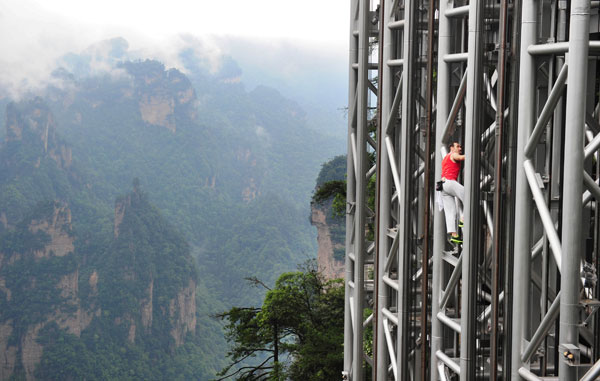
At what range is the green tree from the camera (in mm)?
24219

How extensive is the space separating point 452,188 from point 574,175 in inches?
116

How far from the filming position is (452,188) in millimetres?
8875

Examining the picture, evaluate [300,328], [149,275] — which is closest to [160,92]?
[149,275]

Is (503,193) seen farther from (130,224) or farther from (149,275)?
(130,224)

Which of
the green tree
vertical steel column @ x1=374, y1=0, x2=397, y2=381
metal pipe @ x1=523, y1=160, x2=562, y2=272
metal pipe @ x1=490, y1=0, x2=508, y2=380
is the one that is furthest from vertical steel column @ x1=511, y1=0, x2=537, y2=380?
the green tree

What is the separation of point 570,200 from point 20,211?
5339 inches

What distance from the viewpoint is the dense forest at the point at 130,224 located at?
348 ft

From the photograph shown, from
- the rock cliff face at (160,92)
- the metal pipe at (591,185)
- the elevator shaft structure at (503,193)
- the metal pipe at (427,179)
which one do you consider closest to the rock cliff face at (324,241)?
the elevator shaft structure at (503,193)

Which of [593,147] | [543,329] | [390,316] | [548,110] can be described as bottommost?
[390,316]

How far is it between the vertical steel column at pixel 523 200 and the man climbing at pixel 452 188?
150 centimetres

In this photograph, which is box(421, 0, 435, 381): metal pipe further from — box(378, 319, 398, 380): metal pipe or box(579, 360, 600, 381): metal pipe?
box(579, 360, 600, 381): metal pipe

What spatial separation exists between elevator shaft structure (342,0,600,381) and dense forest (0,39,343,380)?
3745 inches

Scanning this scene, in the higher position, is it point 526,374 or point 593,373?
point 593,373

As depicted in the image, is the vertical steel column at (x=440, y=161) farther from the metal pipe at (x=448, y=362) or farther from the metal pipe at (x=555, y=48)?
the metal pipe at (x=555, y=48)
